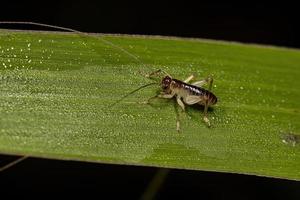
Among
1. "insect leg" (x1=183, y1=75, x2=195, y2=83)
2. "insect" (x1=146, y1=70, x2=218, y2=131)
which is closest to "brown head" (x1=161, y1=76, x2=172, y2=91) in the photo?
"insect" (x1=146, y1=70, x2=218, y2=131)

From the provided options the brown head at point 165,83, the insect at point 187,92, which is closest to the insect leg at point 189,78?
the insect at point 187,92

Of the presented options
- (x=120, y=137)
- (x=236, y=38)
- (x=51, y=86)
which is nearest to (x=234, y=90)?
(x=120, y=137)

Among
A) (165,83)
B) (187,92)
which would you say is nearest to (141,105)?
(165,83)

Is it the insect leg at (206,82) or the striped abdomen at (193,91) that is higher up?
the insect leg at (206,82)

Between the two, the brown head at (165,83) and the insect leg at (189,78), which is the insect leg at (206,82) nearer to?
the insect leg at (189,78)

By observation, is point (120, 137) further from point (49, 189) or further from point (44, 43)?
point (49, 189)

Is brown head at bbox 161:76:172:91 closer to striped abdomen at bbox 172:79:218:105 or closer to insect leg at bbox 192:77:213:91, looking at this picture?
striped abdomen at bbox 172:79:218:105
